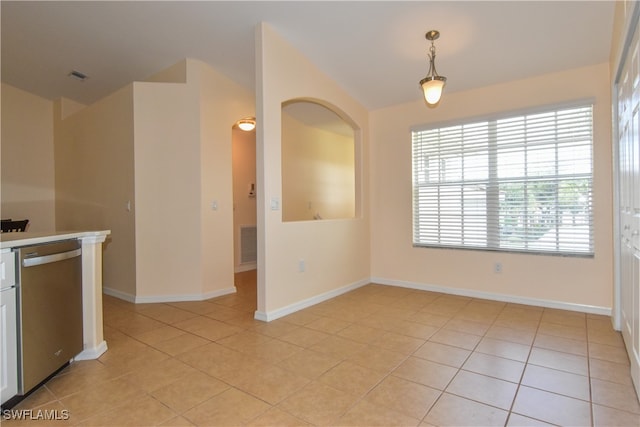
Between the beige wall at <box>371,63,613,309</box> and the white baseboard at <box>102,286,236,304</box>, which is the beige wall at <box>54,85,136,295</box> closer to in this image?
the white baseboard at <box>102,286,236,304</box>

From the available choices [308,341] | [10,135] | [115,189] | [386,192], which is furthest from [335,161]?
[10,135]

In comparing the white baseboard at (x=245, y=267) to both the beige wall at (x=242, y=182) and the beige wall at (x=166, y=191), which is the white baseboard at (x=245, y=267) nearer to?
the beige wall at (x=242, y=182)

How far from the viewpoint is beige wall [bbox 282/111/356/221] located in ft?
18.5

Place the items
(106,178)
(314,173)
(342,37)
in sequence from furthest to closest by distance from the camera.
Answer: (314,173) → (106,178) → (342,37)

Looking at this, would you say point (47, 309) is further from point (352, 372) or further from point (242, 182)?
point (242, 182)

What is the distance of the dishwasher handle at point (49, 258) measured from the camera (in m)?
1.92

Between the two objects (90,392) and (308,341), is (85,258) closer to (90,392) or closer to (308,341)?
(90,392)

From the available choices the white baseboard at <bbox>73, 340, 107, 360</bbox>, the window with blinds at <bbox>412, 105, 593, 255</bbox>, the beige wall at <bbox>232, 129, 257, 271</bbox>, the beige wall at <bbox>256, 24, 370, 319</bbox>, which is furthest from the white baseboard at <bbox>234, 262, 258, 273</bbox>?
the white baseboard at <bbox>73, 340, 107, 360</bbox>

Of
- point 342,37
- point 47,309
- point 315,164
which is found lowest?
point 47,309

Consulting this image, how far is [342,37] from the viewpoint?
3.40 meters

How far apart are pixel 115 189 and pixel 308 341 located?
3.17 meters

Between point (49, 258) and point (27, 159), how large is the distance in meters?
4.65

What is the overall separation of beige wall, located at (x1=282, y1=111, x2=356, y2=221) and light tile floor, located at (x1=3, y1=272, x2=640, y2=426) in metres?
2.65

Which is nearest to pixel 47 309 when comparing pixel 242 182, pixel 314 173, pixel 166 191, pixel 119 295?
pixel 166 191
